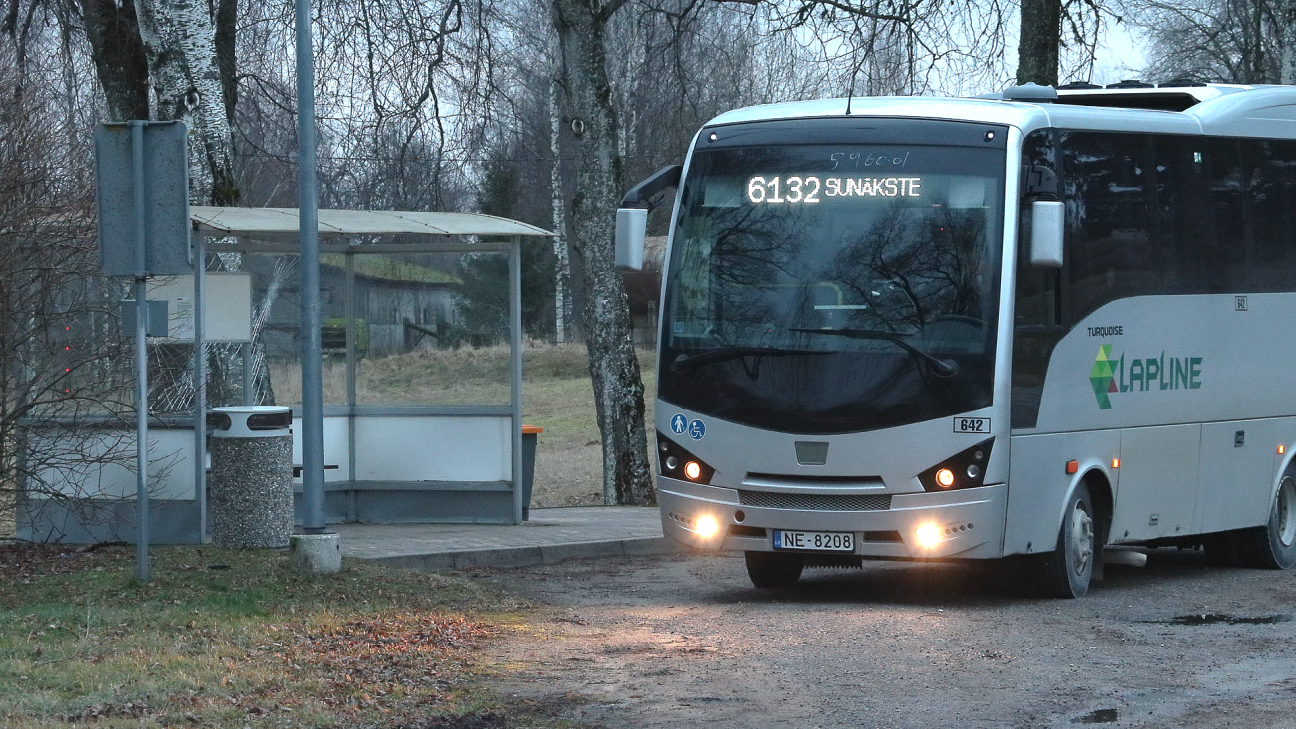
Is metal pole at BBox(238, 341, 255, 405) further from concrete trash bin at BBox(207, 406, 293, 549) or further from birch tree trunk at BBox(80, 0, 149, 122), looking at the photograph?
birch tree trunk at BBox(80, 0, 149, 122)

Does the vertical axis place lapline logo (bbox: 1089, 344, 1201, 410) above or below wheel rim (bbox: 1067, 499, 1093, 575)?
above

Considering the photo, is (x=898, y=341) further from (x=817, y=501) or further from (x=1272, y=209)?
(x=1272, y=209)

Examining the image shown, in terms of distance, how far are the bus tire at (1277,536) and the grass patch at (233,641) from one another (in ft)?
20.9

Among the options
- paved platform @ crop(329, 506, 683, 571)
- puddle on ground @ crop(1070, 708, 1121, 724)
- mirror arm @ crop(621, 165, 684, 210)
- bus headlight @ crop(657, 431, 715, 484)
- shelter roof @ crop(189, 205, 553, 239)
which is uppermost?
mirror arm @ crop(621, 165, 684, 210)

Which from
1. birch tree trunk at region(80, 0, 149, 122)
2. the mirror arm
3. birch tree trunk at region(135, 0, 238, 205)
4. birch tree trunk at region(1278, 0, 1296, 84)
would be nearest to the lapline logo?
the mirror arm

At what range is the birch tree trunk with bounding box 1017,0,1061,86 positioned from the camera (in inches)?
774

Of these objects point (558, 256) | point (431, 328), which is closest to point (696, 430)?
point (431, 328)

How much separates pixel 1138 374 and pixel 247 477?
6387 mm

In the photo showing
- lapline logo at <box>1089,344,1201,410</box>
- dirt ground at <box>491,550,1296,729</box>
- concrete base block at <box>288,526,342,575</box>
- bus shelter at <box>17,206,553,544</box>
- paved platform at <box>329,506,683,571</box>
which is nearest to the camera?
dirt ground at <box>491,550,1296,729</box>

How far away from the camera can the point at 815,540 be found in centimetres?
1091

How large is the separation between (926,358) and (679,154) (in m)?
31.1

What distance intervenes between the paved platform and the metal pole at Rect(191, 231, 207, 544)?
1.13m

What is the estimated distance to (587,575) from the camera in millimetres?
13180

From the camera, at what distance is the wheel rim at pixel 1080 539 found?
37.5 feet
